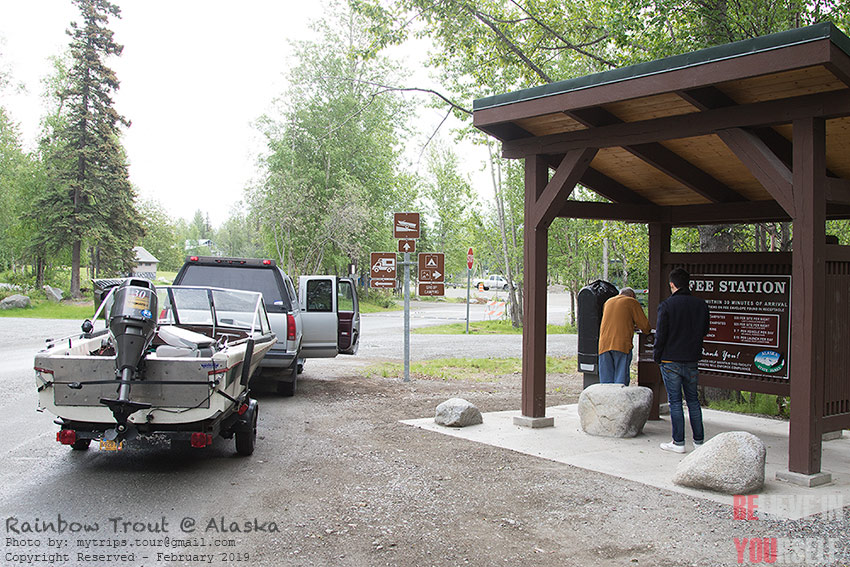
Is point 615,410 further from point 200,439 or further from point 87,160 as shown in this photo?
point 87,160

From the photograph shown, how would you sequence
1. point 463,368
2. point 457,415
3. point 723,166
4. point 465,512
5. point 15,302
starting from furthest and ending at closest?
point 15,302
point 463,368
point 457,415
point 723,166
point 465,512

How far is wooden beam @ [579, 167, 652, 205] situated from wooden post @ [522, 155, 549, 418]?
3.46 ft

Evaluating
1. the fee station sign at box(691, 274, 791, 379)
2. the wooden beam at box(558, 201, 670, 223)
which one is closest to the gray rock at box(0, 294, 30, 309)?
the wooden beam at box(558, 201, 670, 223)

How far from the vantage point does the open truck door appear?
12625 mm

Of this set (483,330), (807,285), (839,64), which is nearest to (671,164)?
(807,285)

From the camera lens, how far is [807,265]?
20.6ft

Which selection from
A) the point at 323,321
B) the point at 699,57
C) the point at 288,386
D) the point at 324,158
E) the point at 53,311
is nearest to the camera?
the point at 699,57

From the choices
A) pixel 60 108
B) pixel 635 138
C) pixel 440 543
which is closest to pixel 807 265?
pixel 635 138

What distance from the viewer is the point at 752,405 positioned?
443 inches

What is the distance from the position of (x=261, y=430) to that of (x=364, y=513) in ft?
12.0

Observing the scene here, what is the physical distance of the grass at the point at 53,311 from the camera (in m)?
31.7

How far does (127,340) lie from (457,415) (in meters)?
4.23

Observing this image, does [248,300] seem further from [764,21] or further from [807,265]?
[764,21]

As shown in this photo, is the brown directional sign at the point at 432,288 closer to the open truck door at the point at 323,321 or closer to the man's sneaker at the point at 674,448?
the open truck door at the point at 323,321
